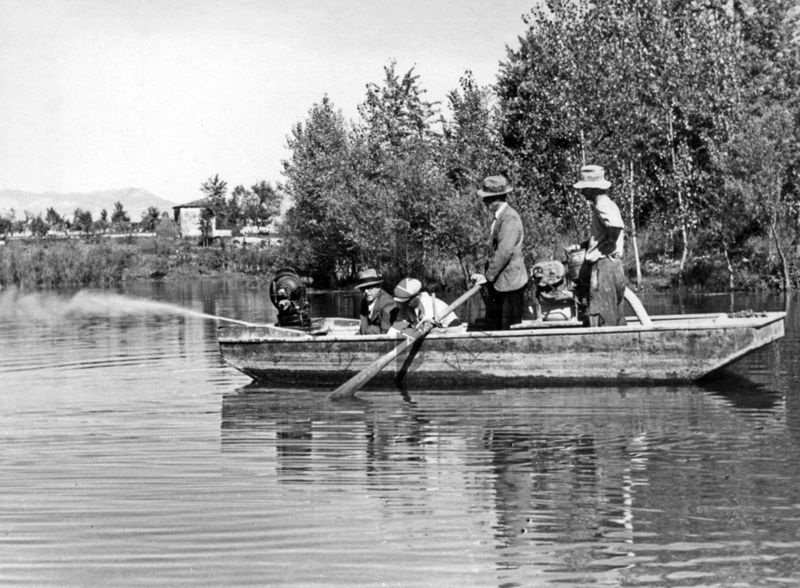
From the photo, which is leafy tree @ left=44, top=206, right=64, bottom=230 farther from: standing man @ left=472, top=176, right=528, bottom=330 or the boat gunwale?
standing man @ left=472, top=176, right=528, bottom=330

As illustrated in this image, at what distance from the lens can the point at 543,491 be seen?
7.74 metres

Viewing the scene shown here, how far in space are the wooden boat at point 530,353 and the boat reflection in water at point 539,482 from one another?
0.33 m

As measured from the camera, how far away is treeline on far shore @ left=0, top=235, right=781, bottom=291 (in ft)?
116

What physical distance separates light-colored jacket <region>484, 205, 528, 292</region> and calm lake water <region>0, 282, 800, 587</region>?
1.27 meters

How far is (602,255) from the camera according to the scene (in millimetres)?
12312

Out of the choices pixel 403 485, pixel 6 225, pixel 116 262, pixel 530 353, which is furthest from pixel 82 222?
pixel 403 485

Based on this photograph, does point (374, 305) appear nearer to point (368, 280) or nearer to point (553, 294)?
point (368, 280)

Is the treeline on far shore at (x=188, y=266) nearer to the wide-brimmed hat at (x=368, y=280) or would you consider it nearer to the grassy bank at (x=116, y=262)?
the grassy bank at (x=116, y=262)

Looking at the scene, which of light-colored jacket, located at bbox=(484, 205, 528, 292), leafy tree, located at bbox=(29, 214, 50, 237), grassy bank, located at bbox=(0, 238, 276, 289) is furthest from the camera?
leafy tree, located at bbox=(29, 214, 50, 237)

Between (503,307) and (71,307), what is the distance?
26.9m

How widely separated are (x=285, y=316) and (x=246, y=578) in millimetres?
9322

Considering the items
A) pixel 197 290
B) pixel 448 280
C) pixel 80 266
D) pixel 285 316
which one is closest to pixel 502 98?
pixel 448 280

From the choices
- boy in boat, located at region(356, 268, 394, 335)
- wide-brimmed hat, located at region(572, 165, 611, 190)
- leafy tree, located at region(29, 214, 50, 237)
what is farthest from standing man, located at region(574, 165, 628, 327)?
leafy tree, located at region(29, 214, 50, 237)

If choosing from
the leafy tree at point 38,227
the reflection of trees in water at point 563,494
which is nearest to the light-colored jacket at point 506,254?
the reflection of trees in water at point 563,494
